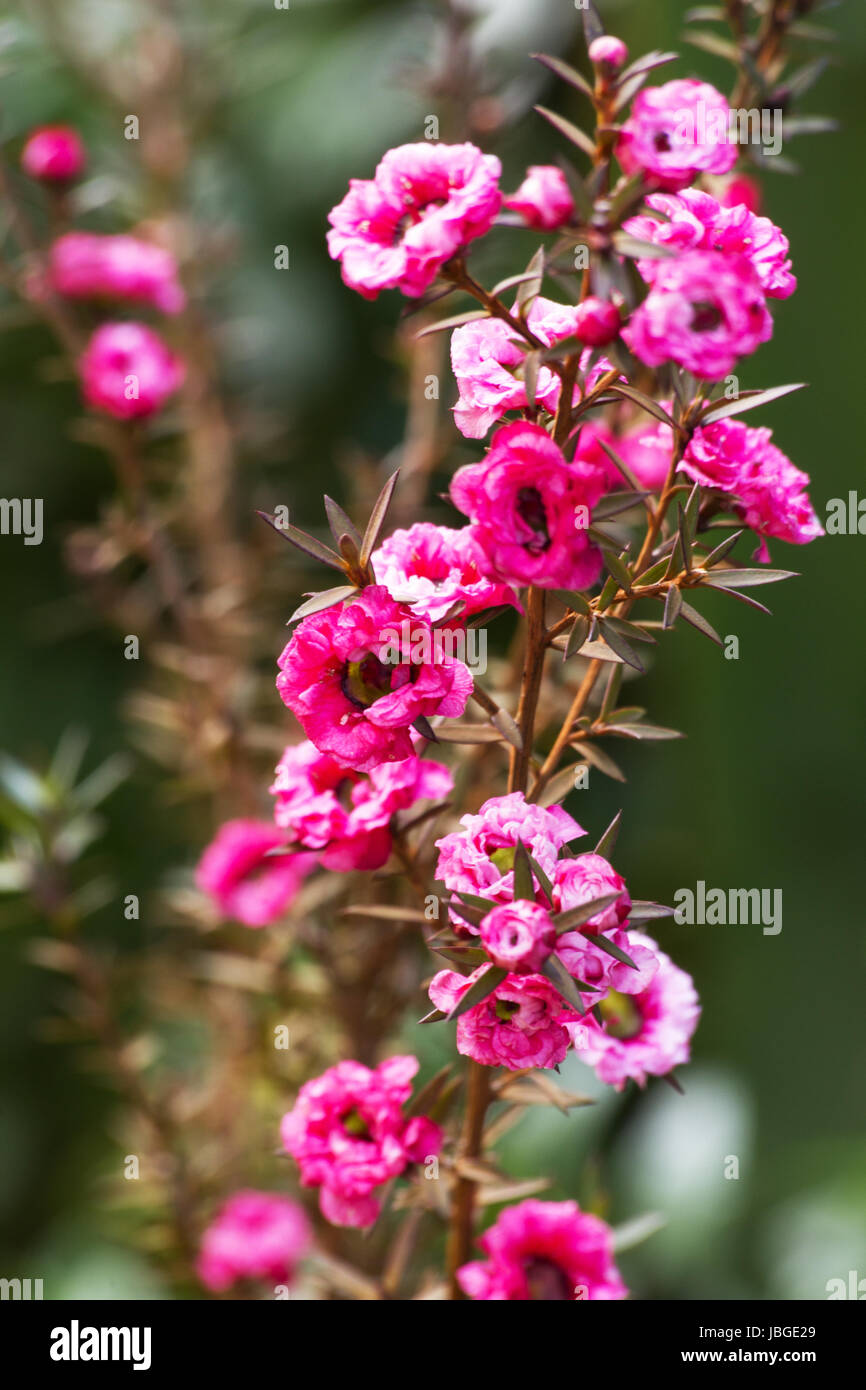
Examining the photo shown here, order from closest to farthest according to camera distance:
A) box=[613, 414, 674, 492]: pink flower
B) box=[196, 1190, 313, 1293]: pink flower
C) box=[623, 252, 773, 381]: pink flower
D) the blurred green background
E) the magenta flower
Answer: box=[623, 252, 773, 381]: pink flower, the magenta flower, box=[613, 414, 674, 492]: pink flower, box=[196, 1190, 313, 1293]: pink flower, the blurred green background

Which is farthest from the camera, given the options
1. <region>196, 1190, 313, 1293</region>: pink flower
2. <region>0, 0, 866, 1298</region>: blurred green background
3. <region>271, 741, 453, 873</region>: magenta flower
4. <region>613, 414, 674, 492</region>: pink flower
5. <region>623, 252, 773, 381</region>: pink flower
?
<region>0, 0, 866, 1298</region>: blurred green background

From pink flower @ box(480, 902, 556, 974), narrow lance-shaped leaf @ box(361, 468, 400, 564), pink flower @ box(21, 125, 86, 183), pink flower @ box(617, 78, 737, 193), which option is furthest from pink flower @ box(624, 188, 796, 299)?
pink flower @ box(21, 125, 86, 183)

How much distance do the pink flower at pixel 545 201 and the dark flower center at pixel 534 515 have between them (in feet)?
0.28

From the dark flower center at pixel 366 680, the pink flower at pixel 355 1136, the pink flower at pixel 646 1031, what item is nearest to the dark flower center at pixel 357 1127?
the pink flower at pixel 355 1136

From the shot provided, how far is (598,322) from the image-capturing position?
0.37 m

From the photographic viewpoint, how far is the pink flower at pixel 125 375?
2.87 feet

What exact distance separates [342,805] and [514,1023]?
152 millimetres

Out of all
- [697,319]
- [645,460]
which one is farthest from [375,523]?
[645,460]

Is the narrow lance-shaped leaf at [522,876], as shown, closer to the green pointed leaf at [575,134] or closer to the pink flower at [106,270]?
the green pointed leaf at [575,134]

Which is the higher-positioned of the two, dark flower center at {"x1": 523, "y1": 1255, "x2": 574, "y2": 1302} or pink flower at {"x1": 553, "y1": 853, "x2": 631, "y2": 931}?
pink flower at {"x1": 553, "y1": 853, "x2": 631, "y2": 931}

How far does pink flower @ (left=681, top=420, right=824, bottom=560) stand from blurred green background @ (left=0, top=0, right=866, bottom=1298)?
2.86 feet

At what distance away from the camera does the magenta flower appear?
1.60 feet

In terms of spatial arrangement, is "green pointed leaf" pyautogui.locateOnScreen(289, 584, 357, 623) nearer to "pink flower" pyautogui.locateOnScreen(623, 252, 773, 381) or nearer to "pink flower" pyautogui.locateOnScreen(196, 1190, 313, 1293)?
"pink flower" pyautogui.locateOnScreen(623, 252, 773, 381)
